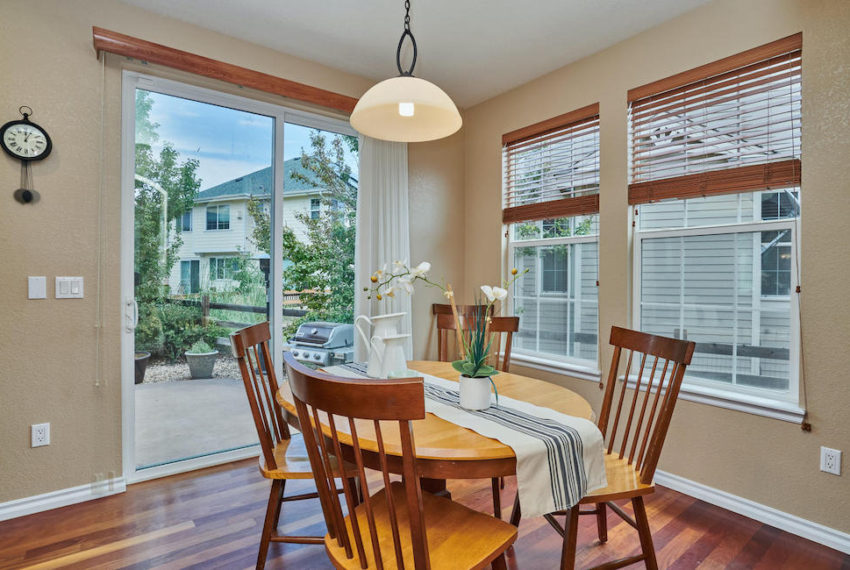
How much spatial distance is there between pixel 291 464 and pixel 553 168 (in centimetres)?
267

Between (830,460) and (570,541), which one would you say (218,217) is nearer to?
(570,541)

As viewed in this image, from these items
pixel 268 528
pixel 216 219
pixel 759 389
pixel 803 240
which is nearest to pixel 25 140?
pixel 216 219

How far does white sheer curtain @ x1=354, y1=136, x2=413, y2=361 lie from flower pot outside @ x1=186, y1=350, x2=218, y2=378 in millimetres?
974

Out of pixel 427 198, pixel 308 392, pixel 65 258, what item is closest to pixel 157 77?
pixel 65 258

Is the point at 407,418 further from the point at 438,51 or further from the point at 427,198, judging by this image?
the point at 427,198

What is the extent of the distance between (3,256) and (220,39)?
1686 millimetres

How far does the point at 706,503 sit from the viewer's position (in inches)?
96.1

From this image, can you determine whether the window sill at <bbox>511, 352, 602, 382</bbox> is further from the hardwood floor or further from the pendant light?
the pendant light

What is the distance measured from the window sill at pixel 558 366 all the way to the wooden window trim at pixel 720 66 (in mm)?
1746

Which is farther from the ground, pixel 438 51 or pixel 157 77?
pixel 438 51

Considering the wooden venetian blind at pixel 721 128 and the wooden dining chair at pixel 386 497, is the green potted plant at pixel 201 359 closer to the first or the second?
the wooden dining chair at pixel 386 497

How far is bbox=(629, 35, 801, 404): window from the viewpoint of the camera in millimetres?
2277

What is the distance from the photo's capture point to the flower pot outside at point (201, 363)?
284 cm

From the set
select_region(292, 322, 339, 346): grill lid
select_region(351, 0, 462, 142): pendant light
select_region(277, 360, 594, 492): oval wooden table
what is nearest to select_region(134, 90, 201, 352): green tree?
select_region(292, 322, 339, 346): grill lid
